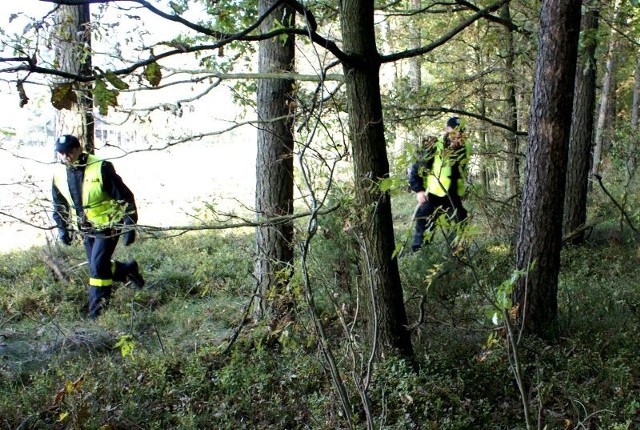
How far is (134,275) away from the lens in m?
7.46

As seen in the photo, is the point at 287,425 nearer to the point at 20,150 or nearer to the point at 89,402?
the point at 89,402

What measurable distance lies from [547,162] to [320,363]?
299 centimetres

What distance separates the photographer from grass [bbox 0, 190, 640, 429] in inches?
166

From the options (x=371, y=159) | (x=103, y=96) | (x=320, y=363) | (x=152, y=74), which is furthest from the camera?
(x=371, y=159)

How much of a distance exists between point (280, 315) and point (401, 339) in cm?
105

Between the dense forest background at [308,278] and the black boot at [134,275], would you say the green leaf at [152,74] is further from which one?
the black boot at [134,275]

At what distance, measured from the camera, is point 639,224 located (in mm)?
7754

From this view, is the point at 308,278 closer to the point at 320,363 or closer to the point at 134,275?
the point at 320,363

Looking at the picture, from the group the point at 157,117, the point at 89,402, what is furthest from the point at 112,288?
the point at 157,117

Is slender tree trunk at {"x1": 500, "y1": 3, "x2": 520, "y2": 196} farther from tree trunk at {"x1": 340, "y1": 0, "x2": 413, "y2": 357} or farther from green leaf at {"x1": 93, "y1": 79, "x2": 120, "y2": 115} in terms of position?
green leaf at {"x1": 93, "y1": 79, "x2": 120, "y2": 115}

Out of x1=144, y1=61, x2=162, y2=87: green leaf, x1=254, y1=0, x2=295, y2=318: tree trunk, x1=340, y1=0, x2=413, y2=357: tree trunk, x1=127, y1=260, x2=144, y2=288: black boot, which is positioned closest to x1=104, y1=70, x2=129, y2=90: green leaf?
x1=144, y1=61, x2=162, y2=87: green leaf

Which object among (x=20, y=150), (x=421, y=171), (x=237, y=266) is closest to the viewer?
(x=421, y=171)

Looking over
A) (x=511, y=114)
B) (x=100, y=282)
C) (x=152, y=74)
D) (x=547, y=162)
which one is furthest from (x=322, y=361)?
(x=511, y=114)

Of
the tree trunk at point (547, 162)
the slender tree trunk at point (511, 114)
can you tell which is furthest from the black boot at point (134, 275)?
the slender tree trunk at point (511, 114)
